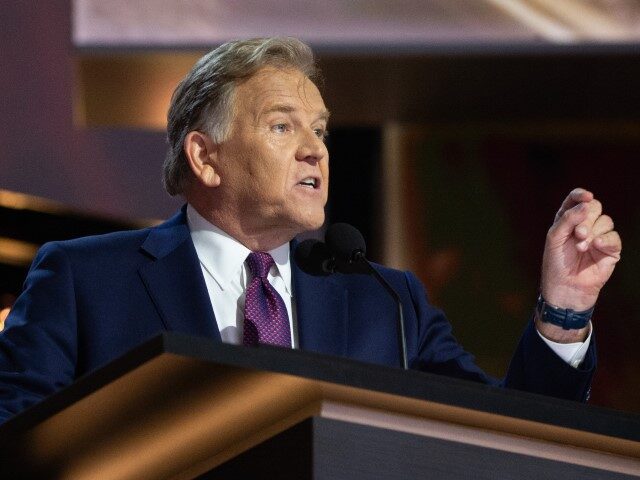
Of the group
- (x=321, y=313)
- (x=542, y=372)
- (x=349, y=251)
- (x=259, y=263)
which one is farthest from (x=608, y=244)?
(x=259, y=263)

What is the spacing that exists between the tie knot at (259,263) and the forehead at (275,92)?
0.24m

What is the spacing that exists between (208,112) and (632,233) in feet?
9.60

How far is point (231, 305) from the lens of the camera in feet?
6.62

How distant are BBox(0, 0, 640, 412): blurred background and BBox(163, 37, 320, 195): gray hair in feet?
3.28

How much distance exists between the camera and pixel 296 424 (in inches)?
48.8

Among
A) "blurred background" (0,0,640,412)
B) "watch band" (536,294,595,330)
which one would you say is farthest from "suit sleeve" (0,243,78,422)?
"blurred background" (0,0,640,412)

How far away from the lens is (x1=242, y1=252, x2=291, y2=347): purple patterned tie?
1.94 meters

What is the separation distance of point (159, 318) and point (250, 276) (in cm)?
20

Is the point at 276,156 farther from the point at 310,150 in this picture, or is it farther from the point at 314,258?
the point at 314,258

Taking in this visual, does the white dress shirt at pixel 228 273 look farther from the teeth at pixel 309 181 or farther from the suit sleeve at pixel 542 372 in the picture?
the suit sleeve at pixel 542 372

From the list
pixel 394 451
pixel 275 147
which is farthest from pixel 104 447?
pixel 275 147

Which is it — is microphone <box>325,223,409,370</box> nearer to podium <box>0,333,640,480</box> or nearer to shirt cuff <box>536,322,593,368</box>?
shirt cuff <box>536,322,593,368</box>

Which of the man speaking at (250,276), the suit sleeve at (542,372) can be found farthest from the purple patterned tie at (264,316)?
the suit sleeve at (542,372)

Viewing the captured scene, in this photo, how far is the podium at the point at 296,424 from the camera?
1.19m
